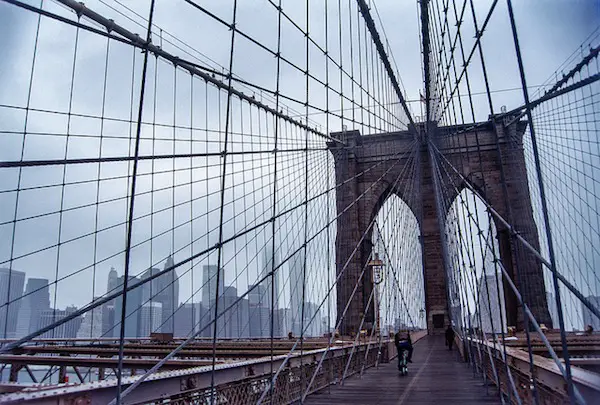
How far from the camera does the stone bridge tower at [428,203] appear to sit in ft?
60.8

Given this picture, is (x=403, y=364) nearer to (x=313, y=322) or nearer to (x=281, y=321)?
(x=313, y=322)

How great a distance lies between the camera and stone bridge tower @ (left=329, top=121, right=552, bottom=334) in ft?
60.8

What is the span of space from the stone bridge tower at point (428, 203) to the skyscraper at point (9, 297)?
1231 centimetres

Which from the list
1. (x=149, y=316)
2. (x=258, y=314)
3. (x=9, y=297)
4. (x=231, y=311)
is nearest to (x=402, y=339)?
(x=231, y=311)

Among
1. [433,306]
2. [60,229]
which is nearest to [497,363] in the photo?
[60,229]

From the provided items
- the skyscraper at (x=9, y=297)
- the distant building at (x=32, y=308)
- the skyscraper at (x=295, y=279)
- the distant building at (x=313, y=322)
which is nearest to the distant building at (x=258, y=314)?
the skyscraper at (x=295, y=279)

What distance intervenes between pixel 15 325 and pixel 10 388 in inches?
77.9

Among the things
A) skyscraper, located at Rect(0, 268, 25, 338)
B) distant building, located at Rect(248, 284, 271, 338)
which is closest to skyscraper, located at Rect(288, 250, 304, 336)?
distant building, located at Rect(248, 284, 271, 338)

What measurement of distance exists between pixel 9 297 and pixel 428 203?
70.1 ft

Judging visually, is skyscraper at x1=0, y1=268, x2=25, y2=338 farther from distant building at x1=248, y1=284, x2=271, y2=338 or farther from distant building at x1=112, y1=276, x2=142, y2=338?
distant building at x1=248, y1=284, x2=271, y2=338

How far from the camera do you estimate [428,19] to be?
1297 cm

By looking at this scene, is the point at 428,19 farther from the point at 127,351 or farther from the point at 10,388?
the point at 10,388

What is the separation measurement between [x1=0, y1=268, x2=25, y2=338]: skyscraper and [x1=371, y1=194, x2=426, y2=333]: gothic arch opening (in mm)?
8001

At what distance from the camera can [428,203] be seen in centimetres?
2336
